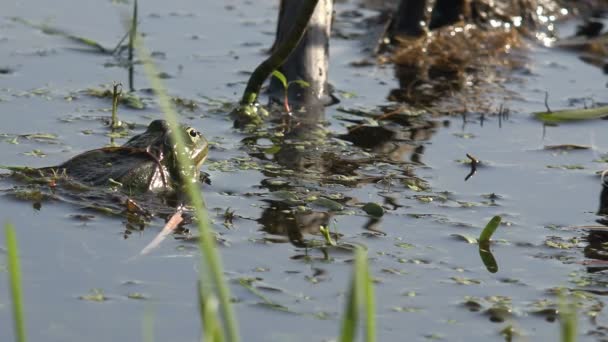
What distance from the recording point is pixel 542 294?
4.24m

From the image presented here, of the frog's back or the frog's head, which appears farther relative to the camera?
the frog's head

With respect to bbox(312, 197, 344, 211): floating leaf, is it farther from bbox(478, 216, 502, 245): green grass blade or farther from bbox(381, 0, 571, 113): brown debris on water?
bbox(381, 0, 571, 113): brown debris on water

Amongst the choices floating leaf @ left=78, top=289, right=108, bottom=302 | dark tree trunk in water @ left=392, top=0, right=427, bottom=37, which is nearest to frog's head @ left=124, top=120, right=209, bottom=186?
floating leaf @ left=78, top=289, right=108, bottom=302

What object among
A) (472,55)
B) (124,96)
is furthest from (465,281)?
(472,55)

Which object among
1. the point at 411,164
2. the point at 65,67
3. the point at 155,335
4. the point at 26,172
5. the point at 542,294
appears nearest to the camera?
the point at 155,335

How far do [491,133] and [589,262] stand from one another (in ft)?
6.79

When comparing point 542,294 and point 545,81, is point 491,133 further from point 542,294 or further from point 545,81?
point 542,294

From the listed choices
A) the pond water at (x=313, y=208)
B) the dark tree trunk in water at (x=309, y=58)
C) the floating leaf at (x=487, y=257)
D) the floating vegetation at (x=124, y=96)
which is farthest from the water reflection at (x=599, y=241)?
the floating vegetation at (x=124, y=96)

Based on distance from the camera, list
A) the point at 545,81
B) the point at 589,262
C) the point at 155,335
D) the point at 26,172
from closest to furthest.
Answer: the point at 155,335 → the point at 589,262 → the point at 26,172 → the point at 545,81

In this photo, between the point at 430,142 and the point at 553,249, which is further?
the point at 430,142

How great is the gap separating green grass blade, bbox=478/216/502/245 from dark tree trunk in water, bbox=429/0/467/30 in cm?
424

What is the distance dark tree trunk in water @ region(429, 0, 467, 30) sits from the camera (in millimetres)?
8727

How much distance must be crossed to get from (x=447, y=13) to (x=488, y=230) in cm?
444

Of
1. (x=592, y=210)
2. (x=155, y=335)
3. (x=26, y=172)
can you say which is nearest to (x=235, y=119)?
(x=26, y=172)
